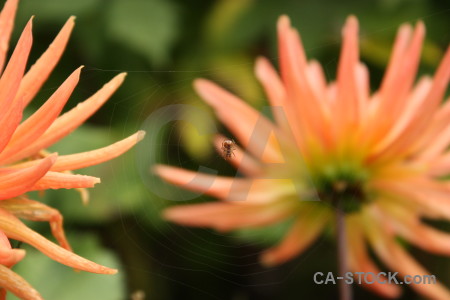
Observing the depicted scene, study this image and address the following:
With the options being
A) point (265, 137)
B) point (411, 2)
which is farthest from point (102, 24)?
point (265, 137)

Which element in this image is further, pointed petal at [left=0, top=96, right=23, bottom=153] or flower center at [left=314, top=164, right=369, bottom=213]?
flower center at [left=314, top=164, right=369, bottom=213]

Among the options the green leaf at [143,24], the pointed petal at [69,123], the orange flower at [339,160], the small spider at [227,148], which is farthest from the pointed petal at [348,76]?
the green leaf at [143,24]

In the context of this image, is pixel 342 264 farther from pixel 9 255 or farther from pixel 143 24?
pixel 143 24

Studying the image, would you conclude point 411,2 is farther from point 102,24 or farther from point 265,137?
point 265,137

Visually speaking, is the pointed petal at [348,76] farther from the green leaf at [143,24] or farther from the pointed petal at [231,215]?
the green leaf at [143,24]

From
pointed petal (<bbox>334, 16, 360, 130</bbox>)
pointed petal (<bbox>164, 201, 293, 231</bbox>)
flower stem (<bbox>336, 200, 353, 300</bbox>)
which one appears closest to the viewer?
flower stem (<bbox>336, 200, 353, 300</bbox>)

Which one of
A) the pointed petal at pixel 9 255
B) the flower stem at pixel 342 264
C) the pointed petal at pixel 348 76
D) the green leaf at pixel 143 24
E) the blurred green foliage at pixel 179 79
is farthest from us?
the green leaf at pixel 143 24

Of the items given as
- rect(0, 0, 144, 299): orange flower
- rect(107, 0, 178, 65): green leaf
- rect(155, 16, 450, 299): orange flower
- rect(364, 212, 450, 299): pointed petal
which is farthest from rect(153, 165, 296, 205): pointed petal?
rect(107, 0, 178, 65): green leaf

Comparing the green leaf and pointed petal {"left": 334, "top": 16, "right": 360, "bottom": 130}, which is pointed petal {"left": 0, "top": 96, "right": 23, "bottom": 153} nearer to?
Result: pointed petal {"left": 334, "top": 16, "right": 360, "bottom": 130}
